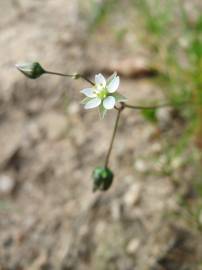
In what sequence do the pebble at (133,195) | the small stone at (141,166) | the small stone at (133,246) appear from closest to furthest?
the small stone at (133,246) < the pebble at (133,195) < the small stone at (141,166)

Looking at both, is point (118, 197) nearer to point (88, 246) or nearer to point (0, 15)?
point (88, 246)

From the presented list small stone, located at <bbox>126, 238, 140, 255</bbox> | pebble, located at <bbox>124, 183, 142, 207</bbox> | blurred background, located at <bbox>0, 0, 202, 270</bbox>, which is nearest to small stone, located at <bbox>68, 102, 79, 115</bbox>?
blurred background, located at <bbox>0, 0, 202, 270</bbox>

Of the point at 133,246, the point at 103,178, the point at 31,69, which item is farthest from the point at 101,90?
the point at 133,246

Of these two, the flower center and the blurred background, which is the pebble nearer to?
the blurred background

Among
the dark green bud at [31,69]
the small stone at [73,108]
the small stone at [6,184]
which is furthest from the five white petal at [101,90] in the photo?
the small stone at [73,108]

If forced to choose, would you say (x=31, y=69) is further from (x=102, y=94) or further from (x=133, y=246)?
(x=133, y=246)

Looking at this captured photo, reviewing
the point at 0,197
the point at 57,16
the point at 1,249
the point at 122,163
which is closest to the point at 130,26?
the point at 57,16

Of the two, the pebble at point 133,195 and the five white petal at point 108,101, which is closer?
the five white petal at point 108,101

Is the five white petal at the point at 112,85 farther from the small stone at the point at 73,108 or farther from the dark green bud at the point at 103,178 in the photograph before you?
the small stone at the point at 73,108
